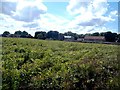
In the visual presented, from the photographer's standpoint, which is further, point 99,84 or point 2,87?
point 99,84

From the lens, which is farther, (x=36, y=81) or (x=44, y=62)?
(x=44, y=62)

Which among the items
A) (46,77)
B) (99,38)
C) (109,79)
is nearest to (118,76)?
(109,79)

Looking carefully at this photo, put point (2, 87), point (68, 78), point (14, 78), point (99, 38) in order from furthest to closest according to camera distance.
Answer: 1. point (99, 38)
2. point (68, 78)
3. point (14, 78)
4. point (2, 87)

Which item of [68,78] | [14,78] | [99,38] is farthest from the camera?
[99,38]

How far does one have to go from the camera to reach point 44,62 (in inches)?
279

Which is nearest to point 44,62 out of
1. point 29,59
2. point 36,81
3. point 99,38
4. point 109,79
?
point 29,59

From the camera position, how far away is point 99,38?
4694cm

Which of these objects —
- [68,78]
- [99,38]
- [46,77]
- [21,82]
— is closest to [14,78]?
[21,82]

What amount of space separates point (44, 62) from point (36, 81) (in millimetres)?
1624

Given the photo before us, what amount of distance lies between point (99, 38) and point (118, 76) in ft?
137

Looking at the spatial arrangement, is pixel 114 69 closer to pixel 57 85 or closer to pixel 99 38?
pixel 57 85

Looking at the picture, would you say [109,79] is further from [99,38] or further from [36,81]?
[99,38]

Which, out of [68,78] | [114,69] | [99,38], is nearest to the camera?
[68,78]

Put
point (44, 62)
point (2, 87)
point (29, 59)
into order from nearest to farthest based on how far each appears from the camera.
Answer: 1. point (2, 87)
2. point (44, 62)
3. point (29, 59)
